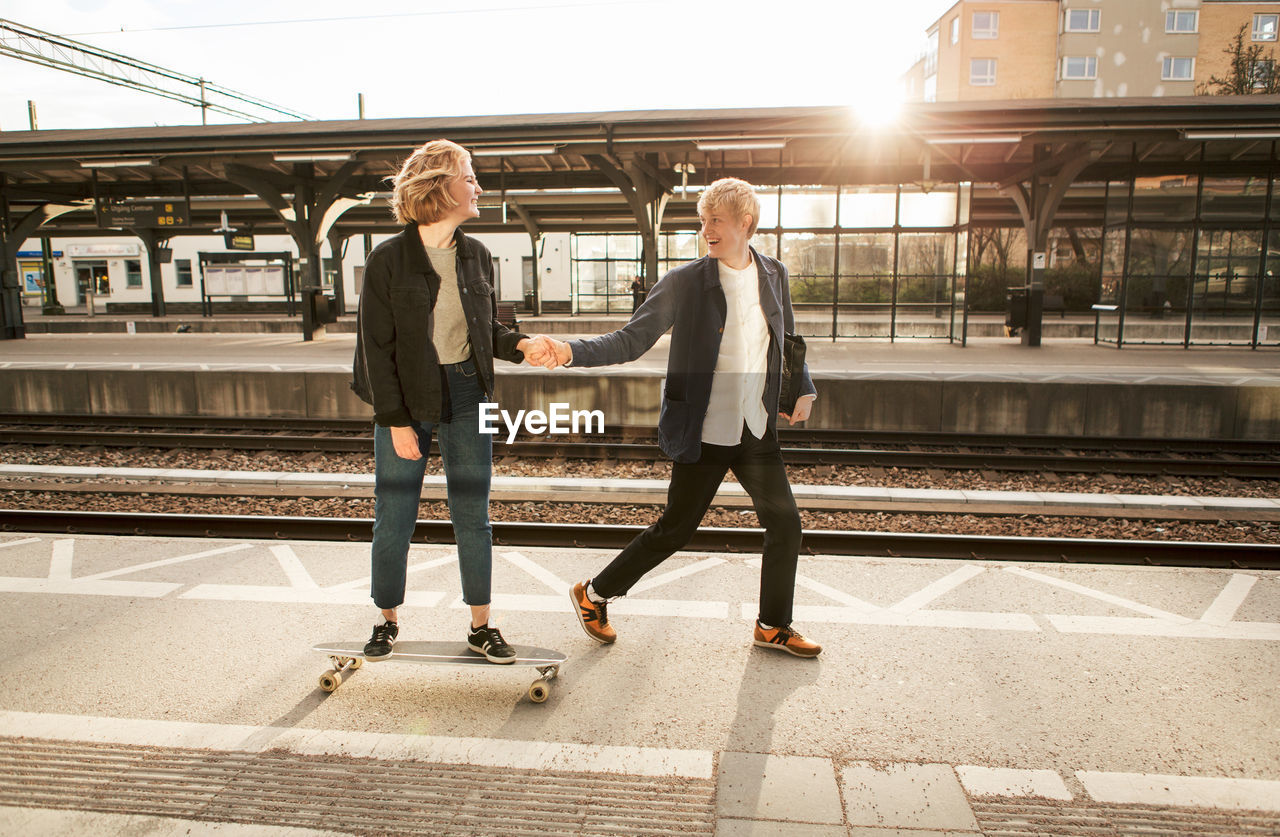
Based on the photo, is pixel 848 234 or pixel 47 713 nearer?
pixel 47 713

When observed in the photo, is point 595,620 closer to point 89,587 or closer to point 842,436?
point 89,587

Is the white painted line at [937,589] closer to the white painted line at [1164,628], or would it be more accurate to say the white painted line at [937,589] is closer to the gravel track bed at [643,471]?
the white painted line at [1164,628]

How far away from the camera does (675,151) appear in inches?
582

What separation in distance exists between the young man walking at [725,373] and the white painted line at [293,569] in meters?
2.03

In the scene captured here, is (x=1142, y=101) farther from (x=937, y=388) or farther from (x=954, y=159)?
(x=937, y=388)

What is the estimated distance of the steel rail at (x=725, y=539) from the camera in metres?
4.79

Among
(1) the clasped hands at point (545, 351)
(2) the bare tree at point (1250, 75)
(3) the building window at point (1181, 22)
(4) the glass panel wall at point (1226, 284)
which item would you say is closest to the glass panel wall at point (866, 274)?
(4) the glass panel wall at point (1226, 284)

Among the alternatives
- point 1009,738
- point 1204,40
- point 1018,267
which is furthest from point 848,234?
point 1204,40

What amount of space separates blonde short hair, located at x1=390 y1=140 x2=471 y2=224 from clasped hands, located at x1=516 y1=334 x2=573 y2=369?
0.56 metres

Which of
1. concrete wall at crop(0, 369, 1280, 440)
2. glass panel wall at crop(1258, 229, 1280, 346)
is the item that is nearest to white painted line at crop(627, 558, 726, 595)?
concrete wall at crop(0, 369, 1280, 440)

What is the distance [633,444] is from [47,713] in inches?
243

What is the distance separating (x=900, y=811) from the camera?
93.5 inches

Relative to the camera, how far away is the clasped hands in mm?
2961

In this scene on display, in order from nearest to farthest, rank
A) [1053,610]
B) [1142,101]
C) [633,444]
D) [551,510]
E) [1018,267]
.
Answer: [1053,610], [551,510], [633,444], [1142,101], [1018,267]
